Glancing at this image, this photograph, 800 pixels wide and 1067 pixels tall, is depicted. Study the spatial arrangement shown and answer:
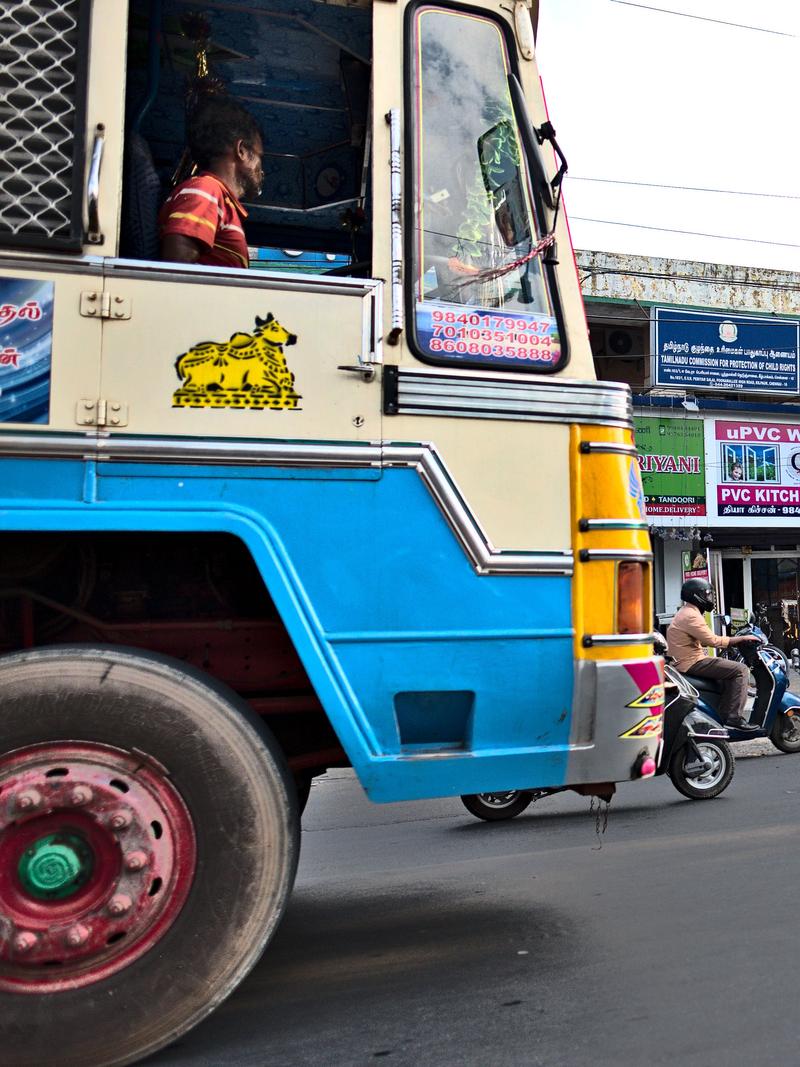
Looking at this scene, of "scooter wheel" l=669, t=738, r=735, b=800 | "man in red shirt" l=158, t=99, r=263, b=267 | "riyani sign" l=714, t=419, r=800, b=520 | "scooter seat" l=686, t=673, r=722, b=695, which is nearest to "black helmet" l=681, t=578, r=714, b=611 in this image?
"scooter seat" l=686, t=673, r=722, b=695

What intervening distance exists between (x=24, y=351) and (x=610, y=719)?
5.93ft

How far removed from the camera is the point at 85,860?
2.31 meters

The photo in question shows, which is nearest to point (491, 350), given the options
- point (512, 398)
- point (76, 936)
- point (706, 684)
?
point (512, 398)

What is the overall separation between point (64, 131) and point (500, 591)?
1646 mm

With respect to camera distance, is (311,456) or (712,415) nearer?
(311,456)

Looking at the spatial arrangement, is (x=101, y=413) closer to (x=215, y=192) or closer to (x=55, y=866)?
(x=215, y=192)

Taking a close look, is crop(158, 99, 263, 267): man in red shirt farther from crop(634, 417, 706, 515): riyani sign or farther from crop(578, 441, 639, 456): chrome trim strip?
crop(634, 417, 706, 515): riyani sign

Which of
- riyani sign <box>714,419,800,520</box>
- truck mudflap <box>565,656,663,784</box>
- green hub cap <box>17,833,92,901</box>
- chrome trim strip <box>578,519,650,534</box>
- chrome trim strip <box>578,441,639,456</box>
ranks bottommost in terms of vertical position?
green hub cap <box>17,833,92,901</box>

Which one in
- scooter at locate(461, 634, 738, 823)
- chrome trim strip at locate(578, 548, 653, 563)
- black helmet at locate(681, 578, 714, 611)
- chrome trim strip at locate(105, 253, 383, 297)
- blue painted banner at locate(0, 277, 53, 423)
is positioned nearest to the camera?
blue painted banner at locate(0, 277, 53, 423)

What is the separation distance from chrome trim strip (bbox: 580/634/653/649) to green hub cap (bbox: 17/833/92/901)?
4.54 feet

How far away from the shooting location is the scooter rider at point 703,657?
7.39 metres

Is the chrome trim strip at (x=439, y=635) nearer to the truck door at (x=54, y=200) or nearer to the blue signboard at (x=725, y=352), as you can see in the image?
the truck door at (x=54, y=200)

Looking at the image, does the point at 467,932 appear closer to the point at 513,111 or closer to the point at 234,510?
the point at 234,510

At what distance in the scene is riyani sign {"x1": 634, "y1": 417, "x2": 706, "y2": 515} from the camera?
733 inches
